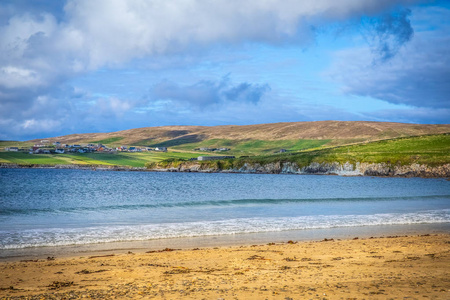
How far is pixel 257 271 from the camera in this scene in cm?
1228

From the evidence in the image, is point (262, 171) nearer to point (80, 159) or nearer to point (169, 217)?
point (80, 159)

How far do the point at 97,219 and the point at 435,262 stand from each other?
1962cm

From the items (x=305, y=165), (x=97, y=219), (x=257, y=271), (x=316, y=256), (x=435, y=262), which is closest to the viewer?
(x=257, y=271)

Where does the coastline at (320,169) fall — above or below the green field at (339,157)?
below

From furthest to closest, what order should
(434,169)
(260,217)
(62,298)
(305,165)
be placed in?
(305,165) → (434,169) → (260,217) → (62,298)

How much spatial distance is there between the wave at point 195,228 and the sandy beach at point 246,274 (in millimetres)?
3779

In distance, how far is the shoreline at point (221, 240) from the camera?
15984 mm

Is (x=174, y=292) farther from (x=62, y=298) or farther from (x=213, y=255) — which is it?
(x=213, y=255)

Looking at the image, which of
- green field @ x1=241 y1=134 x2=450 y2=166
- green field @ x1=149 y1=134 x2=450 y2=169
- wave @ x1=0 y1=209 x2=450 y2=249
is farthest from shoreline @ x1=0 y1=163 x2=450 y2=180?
wave @ x1=0 y1=209 x2=450 y2=249

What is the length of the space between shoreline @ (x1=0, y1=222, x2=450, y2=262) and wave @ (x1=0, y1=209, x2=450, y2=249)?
739mm

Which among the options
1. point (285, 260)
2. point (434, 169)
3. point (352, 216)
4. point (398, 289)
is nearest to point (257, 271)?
point (285, 260)

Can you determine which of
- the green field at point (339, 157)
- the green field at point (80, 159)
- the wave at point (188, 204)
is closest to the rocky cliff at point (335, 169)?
the green field at point (339, 157)

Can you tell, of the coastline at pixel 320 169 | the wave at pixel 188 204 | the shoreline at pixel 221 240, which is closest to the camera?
the shoreline at pixel 221 240

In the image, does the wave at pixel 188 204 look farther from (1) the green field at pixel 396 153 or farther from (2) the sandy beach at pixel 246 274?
(1) the green field at pixel 396 153
